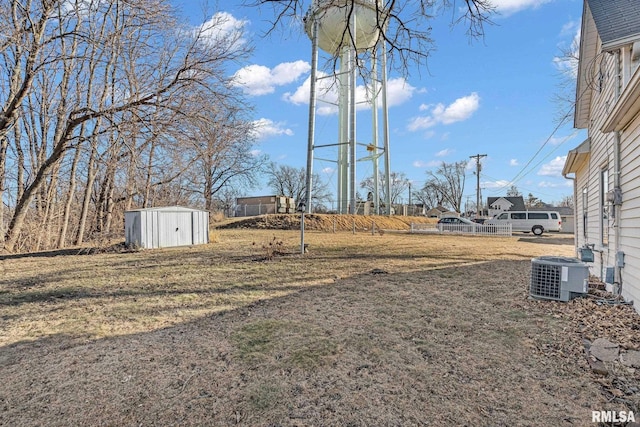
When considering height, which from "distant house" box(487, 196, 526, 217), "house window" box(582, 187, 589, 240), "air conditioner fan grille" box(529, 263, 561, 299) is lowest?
"air conditioner fan grille" box(529, 263, 561, 299)

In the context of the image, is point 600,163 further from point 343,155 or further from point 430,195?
point 430,195

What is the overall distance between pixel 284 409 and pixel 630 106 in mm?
4793

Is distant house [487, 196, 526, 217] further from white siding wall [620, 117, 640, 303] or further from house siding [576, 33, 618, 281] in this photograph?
white siding wall [620, 117, 640, 303]

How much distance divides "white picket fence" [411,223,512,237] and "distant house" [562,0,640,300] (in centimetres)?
1285

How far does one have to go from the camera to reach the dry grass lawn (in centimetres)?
217

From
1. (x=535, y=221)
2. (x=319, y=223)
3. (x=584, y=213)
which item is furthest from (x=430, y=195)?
(x=584, y=213)

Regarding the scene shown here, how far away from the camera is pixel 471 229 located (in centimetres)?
1975

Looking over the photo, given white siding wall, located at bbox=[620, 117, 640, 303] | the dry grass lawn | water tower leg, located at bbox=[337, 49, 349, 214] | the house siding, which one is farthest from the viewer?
water tower leg, located at bbox=[337, 49, 349, 214]

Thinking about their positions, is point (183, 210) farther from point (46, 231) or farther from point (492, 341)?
point (492, 341)

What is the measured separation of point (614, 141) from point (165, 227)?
36.7 feet

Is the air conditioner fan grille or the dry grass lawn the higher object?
the air conditioner fan grille

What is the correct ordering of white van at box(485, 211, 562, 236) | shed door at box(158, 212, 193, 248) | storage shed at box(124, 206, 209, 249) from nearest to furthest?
storage shed at box(124, 206, 209, 249) < shed door at box(158, 212, 193, 248) < white van at box(485, 211, 562, 236)

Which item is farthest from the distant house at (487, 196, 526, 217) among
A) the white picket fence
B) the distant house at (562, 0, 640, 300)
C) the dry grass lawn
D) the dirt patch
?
the dry grass lawn

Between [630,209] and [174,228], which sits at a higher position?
[630,209]
